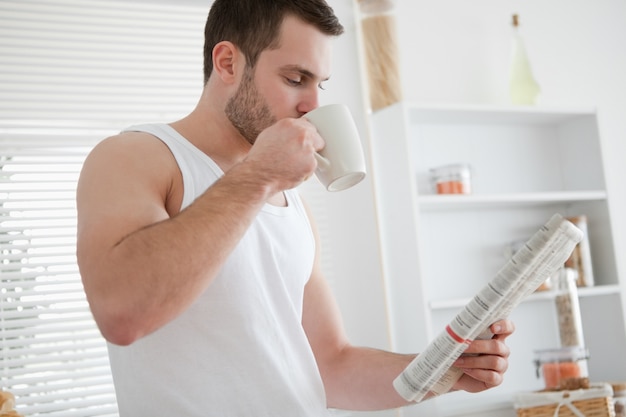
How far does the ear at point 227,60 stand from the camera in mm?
1267

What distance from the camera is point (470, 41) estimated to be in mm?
3061

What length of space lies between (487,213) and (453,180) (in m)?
0.34

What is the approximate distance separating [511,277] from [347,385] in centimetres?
53

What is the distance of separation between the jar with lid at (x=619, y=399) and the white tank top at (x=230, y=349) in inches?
64.9

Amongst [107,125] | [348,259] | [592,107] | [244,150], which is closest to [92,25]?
[107,125]

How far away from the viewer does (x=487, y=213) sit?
2.98m

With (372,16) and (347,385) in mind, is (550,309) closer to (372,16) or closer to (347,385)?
(372,16)

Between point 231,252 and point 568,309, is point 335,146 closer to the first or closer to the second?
point 231,252

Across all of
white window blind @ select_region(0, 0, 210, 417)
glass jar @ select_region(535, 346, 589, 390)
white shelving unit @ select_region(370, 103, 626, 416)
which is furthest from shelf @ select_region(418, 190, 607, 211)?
white window blind @ select_region(0, 0, 210, 417)

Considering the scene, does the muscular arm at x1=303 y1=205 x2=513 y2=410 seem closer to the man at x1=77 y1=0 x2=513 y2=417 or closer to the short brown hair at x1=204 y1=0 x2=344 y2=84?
the man at x1=77 y1=0 x2=513 y2=417

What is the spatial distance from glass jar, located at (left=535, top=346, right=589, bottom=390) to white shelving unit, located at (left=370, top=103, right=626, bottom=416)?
0.17 meters

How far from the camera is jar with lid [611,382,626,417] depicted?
8.16 ft

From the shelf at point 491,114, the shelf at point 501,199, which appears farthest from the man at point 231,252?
the shelf at point 491,114

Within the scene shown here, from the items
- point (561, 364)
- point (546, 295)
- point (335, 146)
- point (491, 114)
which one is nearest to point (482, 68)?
point (491, 114)
